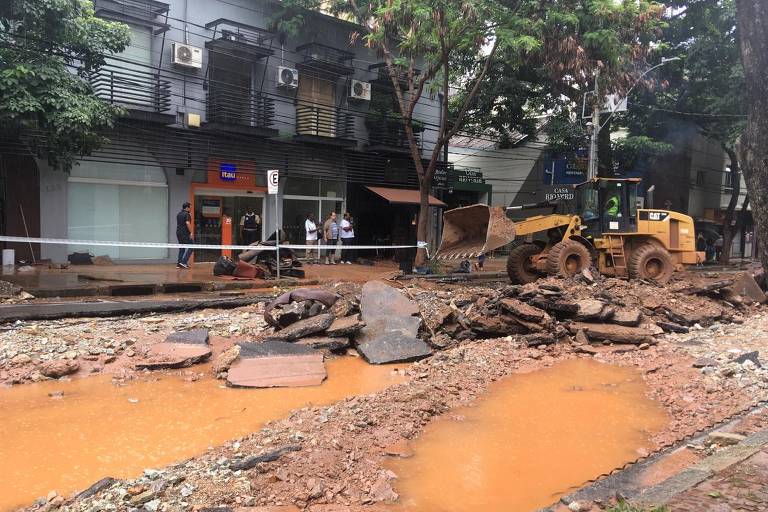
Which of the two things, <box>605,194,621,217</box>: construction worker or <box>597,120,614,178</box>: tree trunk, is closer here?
<box>605,194,621,217</box>: construction worker

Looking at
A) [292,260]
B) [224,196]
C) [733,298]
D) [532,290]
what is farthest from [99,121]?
[733,298]

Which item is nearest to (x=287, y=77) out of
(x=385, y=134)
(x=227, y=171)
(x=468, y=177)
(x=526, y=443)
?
(x=227, y=171)

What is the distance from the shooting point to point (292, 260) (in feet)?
51.1

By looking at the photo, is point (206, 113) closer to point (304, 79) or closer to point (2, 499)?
point (304, 79)

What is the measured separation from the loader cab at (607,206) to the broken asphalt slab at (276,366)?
9322 mm

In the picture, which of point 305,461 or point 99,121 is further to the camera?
point 99,121

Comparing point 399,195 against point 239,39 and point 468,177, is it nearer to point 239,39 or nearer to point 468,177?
point 468,177

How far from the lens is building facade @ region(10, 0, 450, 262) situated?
55.5ft

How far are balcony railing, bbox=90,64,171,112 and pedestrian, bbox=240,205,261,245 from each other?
408 centimetres

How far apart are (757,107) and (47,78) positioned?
40.6 feet

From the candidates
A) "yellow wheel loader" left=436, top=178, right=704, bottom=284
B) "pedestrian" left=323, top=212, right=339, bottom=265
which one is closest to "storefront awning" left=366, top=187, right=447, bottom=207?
"pedestrian" left=323, top=212, right=339, bottom=265

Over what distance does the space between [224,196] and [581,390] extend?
15544 mm

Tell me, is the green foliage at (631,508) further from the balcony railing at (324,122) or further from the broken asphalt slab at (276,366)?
the balcony railing at (324,122)

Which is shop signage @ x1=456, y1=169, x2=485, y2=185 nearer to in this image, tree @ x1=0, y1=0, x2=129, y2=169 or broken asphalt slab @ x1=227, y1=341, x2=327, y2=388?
tree @ x1=0, y1=0, x2=129, y2=169
